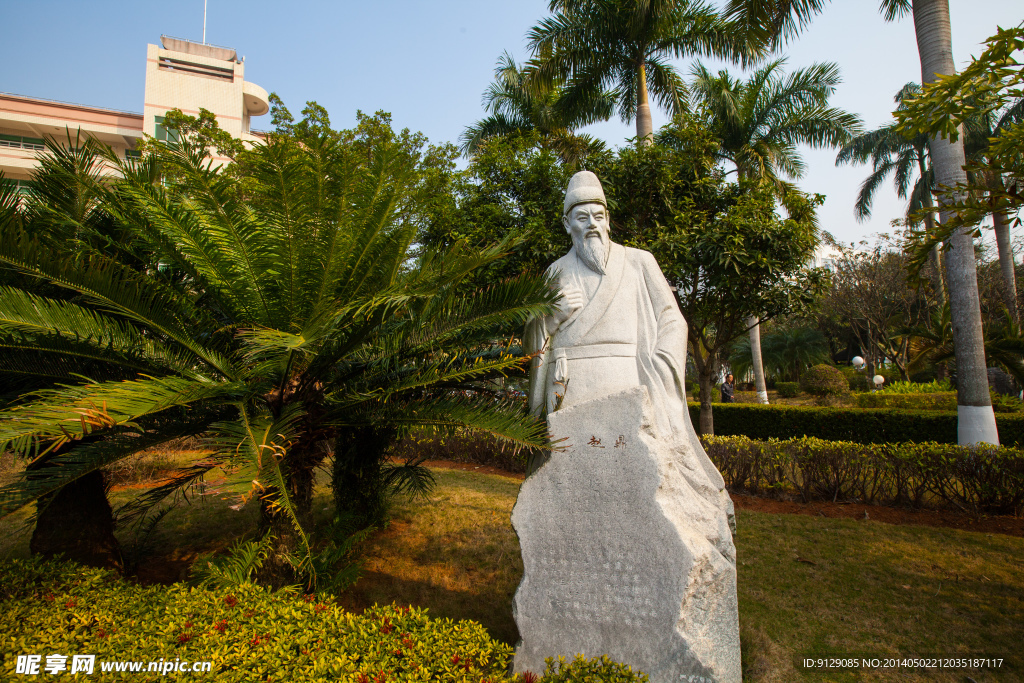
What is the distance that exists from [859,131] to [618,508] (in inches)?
713

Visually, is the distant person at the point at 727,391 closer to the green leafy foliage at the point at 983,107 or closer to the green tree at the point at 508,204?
the green tree at the point at 508,204

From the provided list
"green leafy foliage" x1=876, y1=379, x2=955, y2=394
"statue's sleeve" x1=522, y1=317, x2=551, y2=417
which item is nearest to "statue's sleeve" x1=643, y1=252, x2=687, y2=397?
"statue's sleeve" x1=522, y1=317, x2=551, y2=417

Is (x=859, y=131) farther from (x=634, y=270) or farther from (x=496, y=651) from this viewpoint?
(x=496, y=651)

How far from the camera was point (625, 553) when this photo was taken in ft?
9.53

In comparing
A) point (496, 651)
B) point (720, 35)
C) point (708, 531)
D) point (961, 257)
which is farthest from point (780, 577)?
point (720, 35)

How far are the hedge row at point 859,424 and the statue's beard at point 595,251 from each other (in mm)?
8680

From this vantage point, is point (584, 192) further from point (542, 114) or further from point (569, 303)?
point (542, 114)

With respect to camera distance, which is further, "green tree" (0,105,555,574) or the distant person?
the distant person

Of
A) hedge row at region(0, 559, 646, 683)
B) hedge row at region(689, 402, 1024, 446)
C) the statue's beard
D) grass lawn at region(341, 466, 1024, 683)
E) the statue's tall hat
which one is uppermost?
the statue's tall hat

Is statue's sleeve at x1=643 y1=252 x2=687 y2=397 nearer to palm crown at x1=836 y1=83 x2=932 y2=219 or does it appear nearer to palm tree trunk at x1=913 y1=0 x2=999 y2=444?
palm tree trunk at x1=913 y1=0 x2=999 y2=444

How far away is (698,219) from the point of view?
746 cm

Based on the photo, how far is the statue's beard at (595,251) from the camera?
357cm

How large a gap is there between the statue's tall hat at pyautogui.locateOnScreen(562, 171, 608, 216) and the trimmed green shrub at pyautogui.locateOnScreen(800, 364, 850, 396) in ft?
69.0

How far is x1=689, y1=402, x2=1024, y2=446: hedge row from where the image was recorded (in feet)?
32.7
